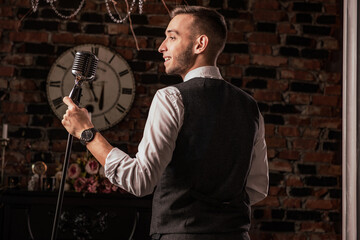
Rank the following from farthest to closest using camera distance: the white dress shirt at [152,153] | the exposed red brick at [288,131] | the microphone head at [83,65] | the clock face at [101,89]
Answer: the exposed red brick at [288,131]
the clock face at [101,89]
the microphone head at [83,65]
the white dress shirt at [152,153]

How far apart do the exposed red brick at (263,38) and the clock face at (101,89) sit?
35.2 inches

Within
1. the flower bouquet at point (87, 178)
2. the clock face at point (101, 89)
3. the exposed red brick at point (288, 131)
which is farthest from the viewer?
the exposed red brick at point (288, 131)

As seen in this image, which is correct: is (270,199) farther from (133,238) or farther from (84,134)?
(84,134)

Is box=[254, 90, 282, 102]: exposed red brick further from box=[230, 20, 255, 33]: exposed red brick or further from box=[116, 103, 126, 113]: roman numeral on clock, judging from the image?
box=[116, 103, 126, 113]: roman numeral on clock

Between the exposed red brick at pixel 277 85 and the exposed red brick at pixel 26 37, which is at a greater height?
the exposed red brick at pixel 26 37

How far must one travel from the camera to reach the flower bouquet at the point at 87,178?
309cm

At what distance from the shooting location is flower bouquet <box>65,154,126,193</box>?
3.09 meters

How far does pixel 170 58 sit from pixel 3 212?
6.57 ft

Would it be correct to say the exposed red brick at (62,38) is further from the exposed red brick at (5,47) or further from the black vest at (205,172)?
the black vest at (205,172)

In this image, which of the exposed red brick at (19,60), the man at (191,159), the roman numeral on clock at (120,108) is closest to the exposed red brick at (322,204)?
the roman numeral on clock at (120,108)

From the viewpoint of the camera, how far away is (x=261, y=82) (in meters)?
3.59

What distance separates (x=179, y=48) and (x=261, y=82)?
7.21 feet

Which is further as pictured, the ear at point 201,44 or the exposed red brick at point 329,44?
the exposed red brick at point 329,44

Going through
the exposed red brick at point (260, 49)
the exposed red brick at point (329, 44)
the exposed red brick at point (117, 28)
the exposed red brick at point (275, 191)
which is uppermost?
the exposed red brick at point (117, 28)
